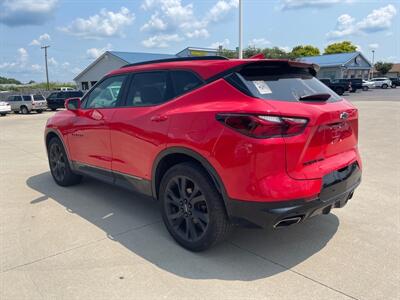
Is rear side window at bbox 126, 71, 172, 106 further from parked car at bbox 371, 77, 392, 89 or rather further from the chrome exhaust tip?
parked car at bbox 371, 77, 392, 89

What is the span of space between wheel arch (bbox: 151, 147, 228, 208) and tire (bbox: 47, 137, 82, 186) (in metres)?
2.27

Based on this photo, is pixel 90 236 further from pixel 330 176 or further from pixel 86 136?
pixel 330 176

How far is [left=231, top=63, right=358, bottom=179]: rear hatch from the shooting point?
2.81 m

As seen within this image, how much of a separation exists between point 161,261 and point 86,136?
228 cm

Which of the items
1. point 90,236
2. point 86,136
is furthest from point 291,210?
point 86,136

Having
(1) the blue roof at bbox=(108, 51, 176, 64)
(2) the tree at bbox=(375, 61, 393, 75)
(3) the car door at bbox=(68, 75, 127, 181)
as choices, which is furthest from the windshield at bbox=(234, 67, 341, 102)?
(2) the tree at bbox=(375, 61, 393, 75)

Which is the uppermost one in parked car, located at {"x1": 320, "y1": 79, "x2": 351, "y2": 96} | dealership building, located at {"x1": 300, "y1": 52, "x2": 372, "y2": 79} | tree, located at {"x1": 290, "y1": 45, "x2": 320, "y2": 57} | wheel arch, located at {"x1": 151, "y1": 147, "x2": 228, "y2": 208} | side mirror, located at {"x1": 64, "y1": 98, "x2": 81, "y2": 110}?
tree, located at {"x1": 290, "y1": 45, "x2": 320, "y2": 57}

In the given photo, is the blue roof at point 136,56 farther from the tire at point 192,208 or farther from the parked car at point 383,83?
the tire at point 192,208

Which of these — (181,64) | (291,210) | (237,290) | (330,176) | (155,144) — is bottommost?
(237,290)

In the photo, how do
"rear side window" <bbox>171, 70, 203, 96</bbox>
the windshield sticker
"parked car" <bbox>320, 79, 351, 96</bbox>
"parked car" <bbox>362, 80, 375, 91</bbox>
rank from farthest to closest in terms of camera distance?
1. "parked car" <bbox>362, 80, 375, 91</bbox>
2. "parked car" <bbox>320, 79, 351, 96</bbox>
3. "rear side window" <bbox>171, 70, 203, 96</bbox>
4. the windshield sticker

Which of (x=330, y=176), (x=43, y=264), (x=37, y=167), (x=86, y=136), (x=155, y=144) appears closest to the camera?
(x=330, y=176)

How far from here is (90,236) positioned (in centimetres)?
377

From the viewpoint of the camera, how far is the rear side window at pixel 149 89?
3.67 meters

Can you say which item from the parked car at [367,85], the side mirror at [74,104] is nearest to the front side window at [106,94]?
the side mirror at [74,104]
